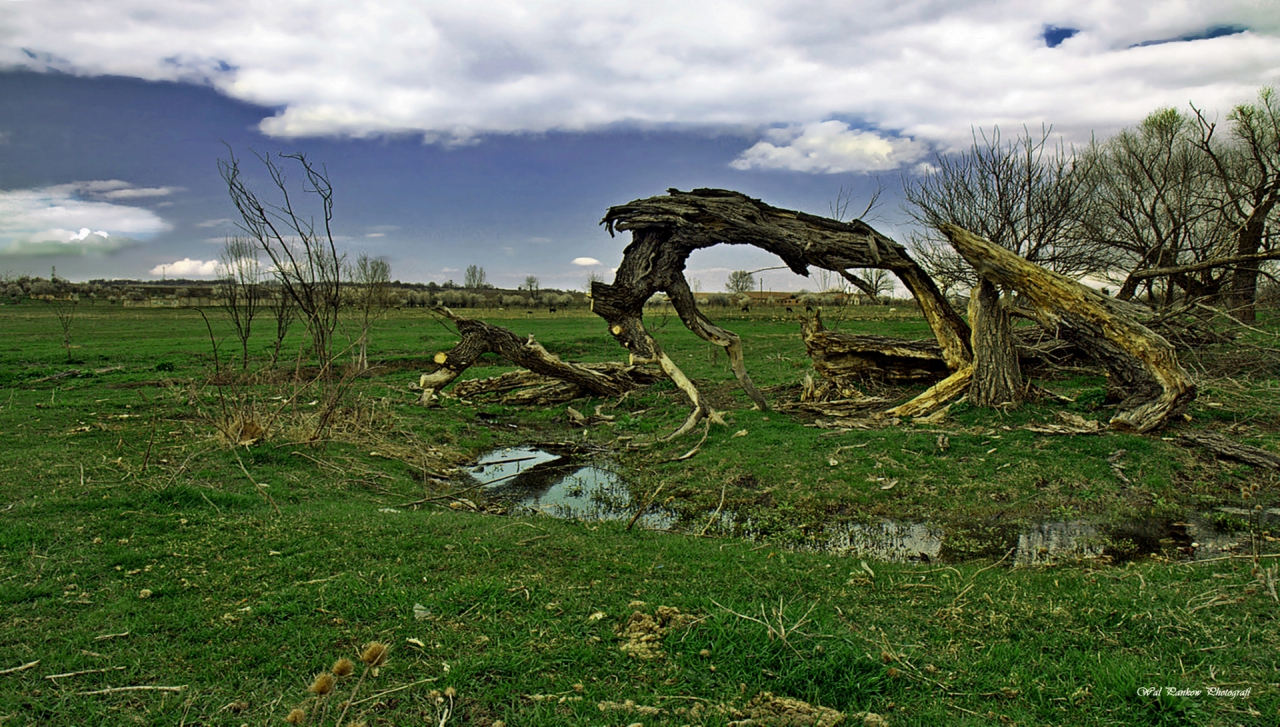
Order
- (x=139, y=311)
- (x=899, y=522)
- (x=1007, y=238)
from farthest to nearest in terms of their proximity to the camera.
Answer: (x=139, y=311), (x=1007, y=238), (x=899, y=522)

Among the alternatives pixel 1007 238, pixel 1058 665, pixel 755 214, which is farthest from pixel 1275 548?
pixel 1007 238

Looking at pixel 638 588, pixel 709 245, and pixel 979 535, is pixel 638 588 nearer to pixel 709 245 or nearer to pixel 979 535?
pixel 979 535

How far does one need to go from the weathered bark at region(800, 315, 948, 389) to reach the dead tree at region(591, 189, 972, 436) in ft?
2.51

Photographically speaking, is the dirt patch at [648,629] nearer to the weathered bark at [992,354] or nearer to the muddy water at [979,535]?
the muddy water at [979,535]

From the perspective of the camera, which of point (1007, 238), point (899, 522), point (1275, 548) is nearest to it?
point (1275, 548)

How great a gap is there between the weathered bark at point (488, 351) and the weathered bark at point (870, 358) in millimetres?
5353

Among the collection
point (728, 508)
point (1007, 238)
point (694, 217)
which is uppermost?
point (1007, 238)

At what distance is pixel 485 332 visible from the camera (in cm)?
1449

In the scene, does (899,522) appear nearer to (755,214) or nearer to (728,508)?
(728,508)

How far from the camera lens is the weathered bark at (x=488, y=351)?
14516 mm

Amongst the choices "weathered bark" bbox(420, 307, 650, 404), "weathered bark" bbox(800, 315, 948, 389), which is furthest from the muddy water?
"weathered bark" bbox(420, 307, 650, 404)

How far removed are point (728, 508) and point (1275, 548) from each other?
5.24 metres

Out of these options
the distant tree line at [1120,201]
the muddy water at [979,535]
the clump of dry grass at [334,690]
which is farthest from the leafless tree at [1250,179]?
the clump of dry grass at [334,690]

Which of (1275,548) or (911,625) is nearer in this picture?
(911,625)
